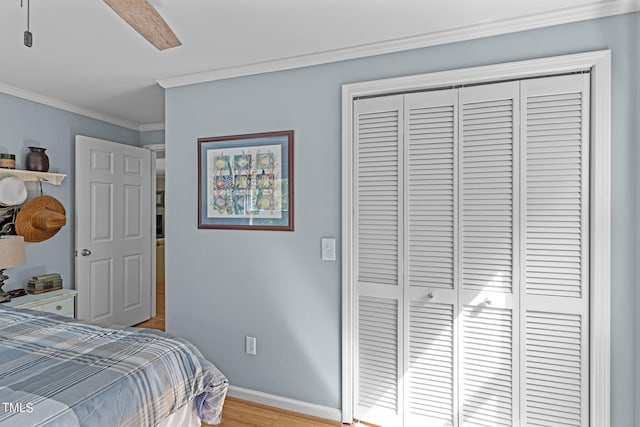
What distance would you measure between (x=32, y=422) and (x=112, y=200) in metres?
3.16

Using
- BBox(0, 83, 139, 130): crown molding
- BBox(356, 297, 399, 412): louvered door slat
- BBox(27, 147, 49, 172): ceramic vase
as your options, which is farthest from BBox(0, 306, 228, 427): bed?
BBox(0, 83, 139, 130): crown molding

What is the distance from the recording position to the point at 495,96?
2020mm

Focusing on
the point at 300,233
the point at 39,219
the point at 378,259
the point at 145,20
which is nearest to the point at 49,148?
the point at 39,219

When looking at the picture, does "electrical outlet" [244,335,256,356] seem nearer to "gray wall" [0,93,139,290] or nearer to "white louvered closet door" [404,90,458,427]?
"white louvered closet door" [404,90,458,427]

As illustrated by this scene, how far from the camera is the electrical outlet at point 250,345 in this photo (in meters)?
2.60

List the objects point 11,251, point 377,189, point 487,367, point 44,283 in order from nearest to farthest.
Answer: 1. point 487,367
2. point 377,189
3. point 11,251
4. point 44,283

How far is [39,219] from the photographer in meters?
3.14

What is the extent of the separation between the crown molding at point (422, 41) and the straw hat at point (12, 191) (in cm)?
149

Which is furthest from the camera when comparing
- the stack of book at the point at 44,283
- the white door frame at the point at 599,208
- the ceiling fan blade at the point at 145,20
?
the stack of book at the point at 44,283

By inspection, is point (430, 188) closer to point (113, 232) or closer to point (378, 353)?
point (378, 353)

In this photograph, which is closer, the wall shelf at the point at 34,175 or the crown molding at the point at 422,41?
the crown molding at the point at 422,41

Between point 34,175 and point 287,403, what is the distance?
285 centimetres

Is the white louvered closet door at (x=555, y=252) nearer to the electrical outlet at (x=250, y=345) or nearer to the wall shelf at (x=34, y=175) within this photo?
the electrical outlet at (x=250, y=345)

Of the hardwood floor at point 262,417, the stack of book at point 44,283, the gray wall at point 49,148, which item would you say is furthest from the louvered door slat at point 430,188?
the gray wall at point 49,148
